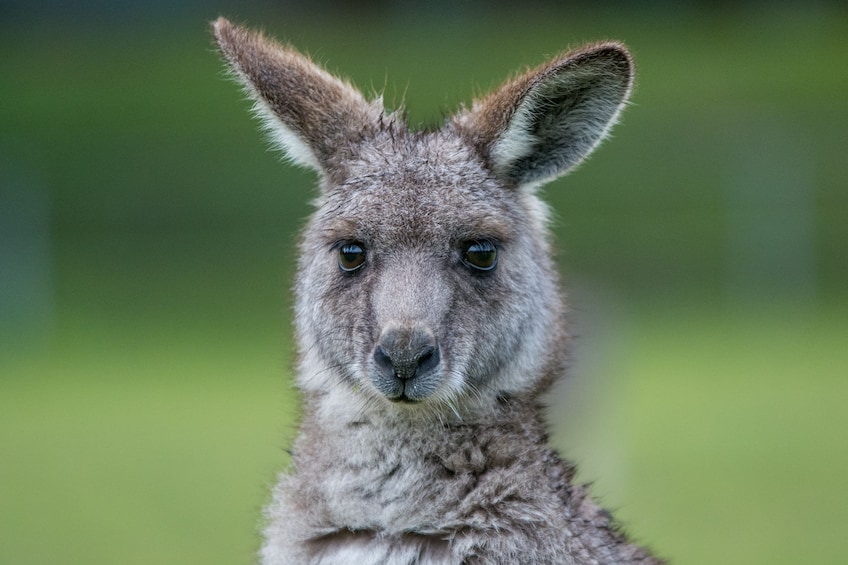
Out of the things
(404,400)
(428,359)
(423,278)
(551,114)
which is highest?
(551,114)

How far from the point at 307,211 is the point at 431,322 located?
1632 cm

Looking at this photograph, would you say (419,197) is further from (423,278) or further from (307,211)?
(307,211)

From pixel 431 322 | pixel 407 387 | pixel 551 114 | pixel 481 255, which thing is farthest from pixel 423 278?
pixel 551 114

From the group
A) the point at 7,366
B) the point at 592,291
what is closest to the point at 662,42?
the point at 592,291

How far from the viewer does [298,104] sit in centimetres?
626

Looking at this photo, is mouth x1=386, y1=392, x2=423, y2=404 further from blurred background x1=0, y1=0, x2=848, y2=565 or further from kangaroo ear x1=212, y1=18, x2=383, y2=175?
blurred background x1=0, y1=0, x2=848, y2=565

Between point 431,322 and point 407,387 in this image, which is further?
point 431,322

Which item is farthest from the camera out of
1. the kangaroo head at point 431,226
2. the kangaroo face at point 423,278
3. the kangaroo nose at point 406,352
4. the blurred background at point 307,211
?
the blurred background at point 307,211

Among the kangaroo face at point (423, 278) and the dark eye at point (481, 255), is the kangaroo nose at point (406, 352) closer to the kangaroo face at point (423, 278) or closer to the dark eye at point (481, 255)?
the kangaroo face at point (423, 278)

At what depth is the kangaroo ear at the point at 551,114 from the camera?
599cm

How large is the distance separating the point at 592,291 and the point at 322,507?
1099cm

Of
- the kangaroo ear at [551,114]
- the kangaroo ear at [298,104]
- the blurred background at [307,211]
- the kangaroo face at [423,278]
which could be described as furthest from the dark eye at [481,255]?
the blurred background at [307,211]

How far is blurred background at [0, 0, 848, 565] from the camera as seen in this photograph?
524 inches

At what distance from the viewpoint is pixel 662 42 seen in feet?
95.1
